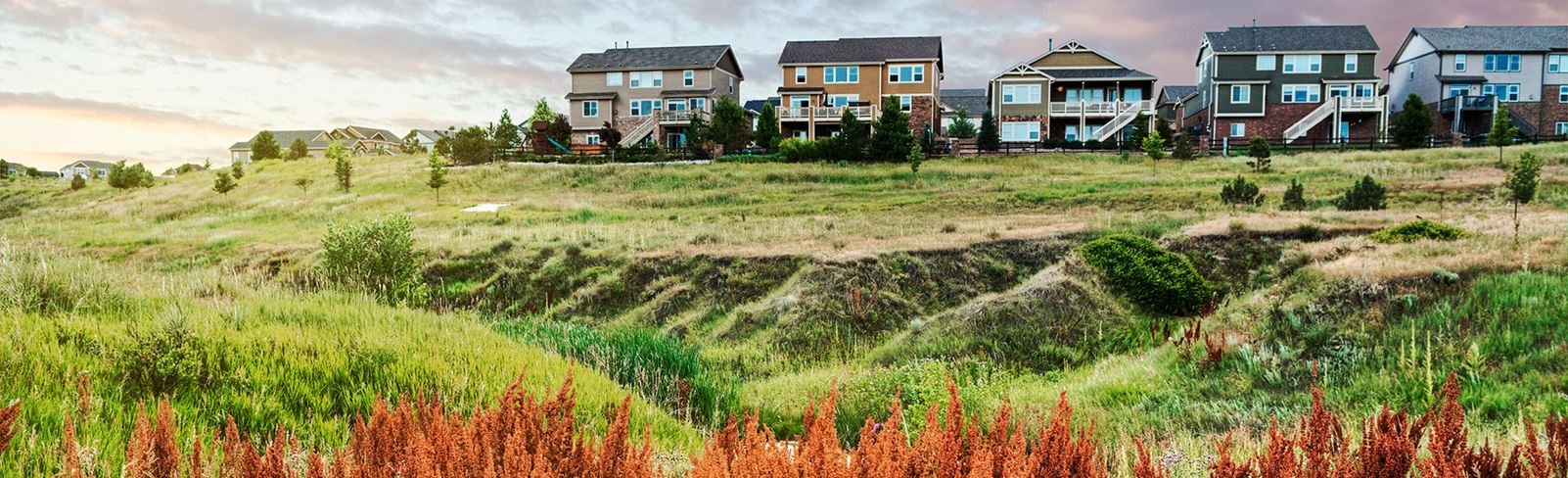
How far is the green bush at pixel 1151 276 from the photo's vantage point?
535 inches

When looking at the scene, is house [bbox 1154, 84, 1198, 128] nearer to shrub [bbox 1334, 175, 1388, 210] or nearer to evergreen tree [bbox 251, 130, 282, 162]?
shrub [bbox 1334, 175, 1388, 210]

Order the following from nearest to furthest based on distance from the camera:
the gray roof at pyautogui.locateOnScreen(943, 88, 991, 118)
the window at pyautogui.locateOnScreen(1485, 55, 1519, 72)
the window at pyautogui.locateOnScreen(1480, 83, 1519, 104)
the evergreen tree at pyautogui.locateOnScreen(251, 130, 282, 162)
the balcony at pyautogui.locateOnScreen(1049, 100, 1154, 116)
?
the window at pyautogui.locateOnScreen(1480, 83, 1519, 104), the window at pyautogui.locateOnScreen(1485, 55, 1519, 72), the balcony at pyautogui.locateOnScreen(1049, 100, 1154, 116), the evergreen tree at pyautogui.locateOnScreen(251, 130, 282, 162), the gray roof at pyautogui.locateOnScreen(943, 88, 991, 118)

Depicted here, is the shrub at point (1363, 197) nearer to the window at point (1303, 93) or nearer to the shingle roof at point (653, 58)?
the window at point (1303, 93)

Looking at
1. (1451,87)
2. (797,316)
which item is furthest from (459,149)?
(1451,87)

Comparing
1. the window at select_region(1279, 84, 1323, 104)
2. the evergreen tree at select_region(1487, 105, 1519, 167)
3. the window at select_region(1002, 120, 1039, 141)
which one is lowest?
the evergreen tree at select_region(1487, 105, 1519, 167)

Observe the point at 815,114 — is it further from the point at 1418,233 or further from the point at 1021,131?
the point at 1418,233

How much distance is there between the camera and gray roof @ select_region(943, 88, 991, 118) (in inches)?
2591

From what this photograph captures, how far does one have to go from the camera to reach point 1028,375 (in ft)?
37.1

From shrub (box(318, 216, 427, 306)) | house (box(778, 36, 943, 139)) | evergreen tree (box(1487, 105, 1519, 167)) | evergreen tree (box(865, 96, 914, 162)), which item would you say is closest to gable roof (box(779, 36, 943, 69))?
house (box(778, 36, 943, 139))

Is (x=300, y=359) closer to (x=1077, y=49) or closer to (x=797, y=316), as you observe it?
(x=797, y=316)

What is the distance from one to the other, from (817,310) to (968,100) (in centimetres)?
5822

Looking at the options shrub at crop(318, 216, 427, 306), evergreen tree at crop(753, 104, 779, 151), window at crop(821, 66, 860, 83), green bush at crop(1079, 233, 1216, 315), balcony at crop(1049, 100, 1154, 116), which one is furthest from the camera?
window at crop(821, 66, 860, 83)

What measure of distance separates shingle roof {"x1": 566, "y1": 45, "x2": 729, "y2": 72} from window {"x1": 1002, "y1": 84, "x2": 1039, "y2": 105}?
19222 mm

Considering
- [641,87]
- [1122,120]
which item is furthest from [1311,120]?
[641,87]
